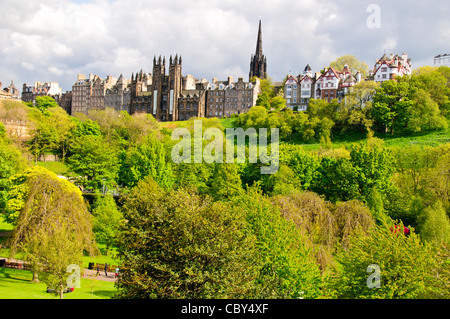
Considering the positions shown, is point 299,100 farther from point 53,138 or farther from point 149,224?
point 149,224

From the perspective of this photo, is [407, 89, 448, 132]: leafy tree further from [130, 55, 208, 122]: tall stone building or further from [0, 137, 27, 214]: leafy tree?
[0, 137, 27, 214]: leafy tree

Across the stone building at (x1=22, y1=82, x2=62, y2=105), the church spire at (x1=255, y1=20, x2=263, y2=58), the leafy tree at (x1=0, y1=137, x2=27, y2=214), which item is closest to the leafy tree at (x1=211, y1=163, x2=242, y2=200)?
the leafy tree at (x1=0, y1=137, x2=27, y2=214)

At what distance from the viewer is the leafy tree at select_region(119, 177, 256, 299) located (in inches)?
671

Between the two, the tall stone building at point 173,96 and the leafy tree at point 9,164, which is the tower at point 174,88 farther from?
the leafy tree at point 9,164

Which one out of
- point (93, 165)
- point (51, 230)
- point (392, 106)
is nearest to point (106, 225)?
point (51, 230)

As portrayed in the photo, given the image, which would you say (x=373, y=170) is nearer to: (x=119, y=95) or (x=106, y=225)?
(x=106, y=225)

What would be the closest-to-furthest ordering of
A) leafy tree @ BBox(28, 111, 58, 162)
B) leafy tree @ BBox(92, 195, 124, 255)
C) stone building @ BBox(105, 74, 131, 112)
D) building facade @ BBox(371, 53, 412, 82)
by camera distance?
leafy tree @ BBox(92, 195, 124, 255) → leafy tree @ BBox(28, 111, 58, 162) → building facade @ BBox(371, 53, 412, 82) → stone building @ BBox(105, 74, 131, 112)

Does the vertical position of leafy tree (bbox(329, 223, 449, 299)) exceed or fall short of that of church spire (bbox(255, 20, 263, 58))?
it falls short

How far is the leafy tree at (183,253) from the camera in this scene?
1705 cm

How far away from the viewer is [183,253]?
1727cm

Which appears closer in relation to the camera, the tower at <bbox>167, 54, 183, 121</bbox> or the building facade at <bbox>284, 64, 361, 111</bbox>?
the building facade at <bbox>284, 64, 361, 111</bbox>

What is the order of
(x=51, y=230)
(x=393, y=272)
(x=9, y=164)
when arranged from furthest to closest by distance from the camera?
(x=9, y=164) → (x=51, y=230) → (x=393, y=272)

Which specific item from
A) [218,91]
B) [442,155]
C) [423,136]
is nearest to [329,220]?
[442,155]

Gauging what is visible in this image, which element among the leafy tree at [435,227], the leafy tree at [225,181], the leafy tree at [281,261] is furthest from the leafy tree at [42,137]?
the leafy tree at [435,227]
